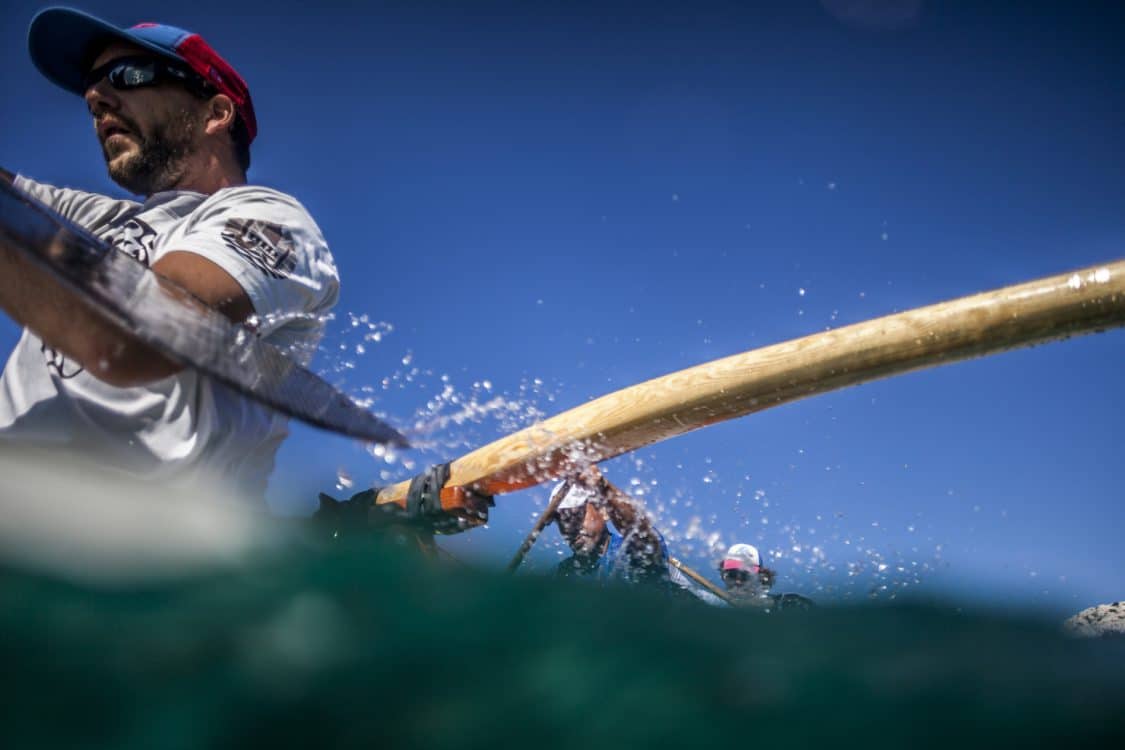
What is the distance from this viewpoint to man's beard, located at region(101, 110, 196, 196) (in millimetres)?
1971

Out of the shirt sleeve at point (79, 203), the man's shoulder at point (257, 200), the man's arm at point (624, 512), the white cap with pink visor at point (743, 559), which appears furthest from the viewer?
the white cap with pink visor at point (743, 559)

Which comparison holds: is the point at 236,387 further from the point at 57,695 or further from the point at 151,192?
the point at 151,192

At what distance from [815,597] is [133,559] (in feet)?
2.33

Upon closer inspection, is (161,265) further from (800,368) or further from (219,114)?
(800,368)

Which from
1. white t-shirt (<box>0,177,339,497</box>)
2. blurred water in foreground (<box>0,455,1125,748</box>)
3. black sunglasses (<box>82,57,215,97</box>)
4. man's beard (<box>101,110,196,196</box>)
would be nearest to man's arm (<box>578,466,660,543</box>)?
white t-shirt (<box>0,177,339,497</box>)

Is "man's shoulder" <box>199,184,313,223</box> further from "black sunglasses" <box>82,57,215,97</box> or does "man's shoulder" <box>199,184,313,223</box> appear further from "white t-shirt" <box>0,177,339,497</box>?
"black sunglasses" <box>82,57,215,97</box>

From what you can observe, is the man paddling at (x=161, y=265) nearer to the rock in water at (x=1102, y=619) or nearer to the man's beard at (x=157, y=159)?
the man's beard at (x=157, y=159)

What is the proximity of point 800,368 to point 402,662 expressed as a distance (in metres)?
1.47

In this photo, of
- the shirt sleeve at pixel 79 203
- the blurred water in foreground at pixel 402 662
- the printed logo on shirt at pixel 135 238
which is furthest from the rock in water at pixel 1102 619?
the shirt sleeve at pixel 79 203

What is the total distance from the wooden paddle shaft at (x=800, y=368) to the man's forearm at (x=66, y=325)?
1.15 metres

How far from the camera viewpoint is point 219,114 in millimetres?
2119

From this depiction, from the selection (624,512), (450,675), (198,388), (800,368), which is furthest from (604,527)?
(450,675)

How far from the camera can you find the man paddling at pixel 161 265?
129 cm

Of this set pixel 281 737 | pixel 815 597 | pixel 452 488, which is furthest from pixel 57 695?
pixel 452 488
